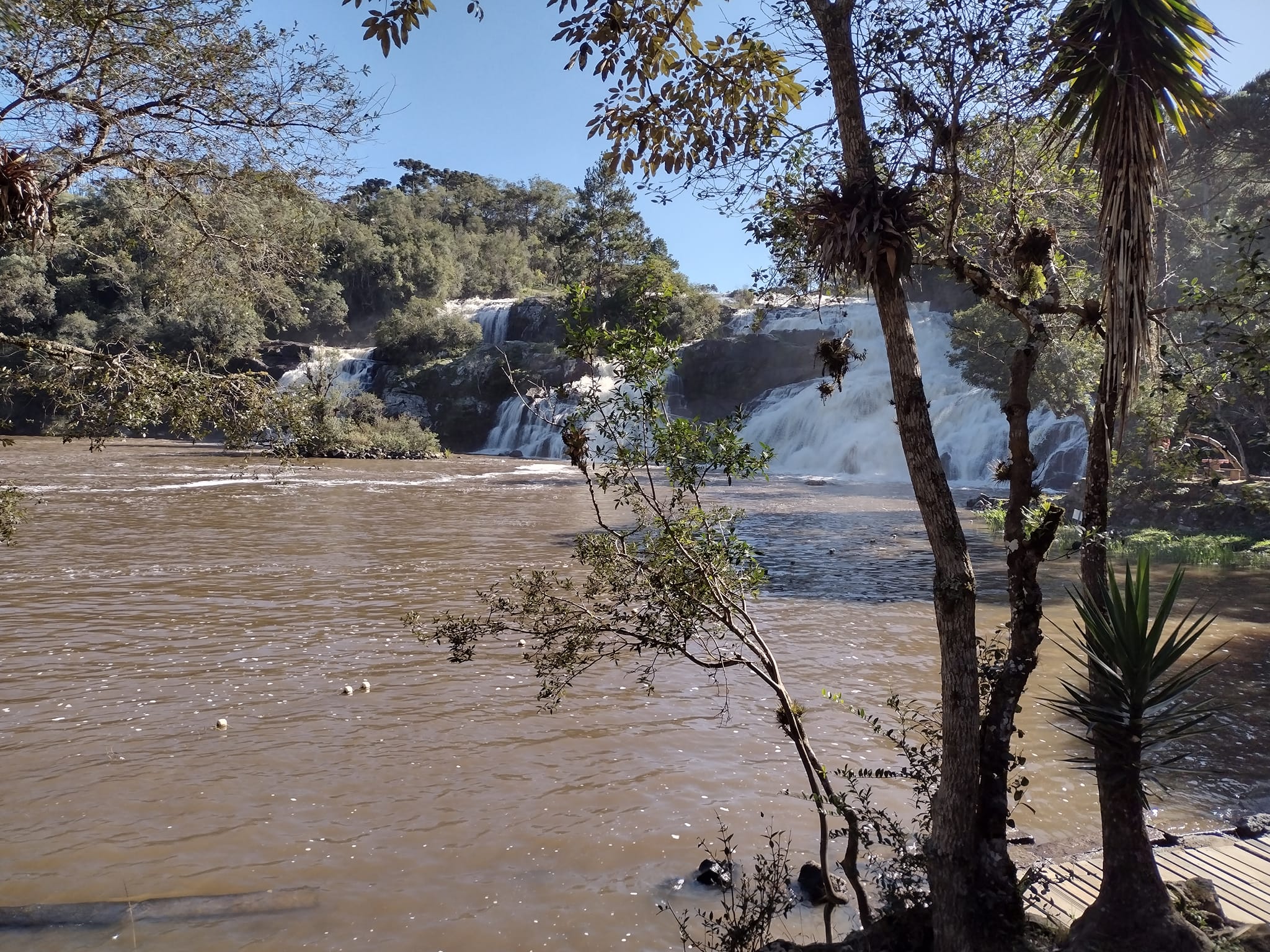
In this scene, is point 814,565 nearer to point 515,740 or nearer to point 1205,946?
point 515,740

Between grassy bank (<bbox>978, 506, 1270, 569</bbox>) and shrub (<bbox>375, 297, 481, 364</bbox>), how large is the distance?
124 ft

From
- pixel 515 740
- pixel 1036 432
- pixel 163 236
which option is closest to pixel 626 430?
pixel 515 740

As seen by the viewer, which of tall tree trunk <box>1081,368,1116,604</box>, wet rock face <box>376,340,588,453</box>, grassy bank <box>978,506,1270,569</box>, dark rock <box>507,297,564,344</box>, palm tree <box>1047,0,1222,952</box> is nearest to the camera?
palm tree <box>1047,0,1222,952</box>

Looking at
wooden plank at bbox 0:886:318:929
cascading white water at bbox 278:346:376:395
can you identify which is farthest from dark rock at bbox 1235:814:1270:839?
cascading white water at bbox 278:346:376:395

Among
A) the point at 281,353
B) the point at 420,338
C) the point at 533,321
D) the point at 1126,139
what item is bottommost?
the point at 1126,139

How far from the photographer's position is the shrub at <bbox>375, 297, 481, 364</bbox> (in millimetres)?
49500

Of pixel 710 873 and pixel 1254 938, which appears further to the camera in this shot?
pixel 710 873

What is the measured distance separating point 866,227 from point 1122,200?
124cm

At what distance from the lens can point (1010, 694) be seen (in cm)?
351

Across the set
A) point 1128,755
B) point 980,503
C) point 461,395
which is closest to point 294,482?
point 461,395

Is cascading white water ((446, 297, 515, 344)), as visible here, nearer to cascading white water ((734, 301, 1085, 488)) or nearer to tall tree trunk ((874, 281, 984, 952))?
cascading white water ((734, 301, 1085, 488))

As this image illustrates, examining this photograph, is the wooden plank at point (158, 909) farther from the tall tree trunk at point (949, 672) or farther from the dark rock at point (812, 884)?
the tall tree trunk at point (949, 672)

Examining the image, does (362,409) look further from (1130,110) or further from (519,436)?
(1130,110)

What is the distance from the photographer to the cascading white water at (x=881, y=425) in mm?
27578
